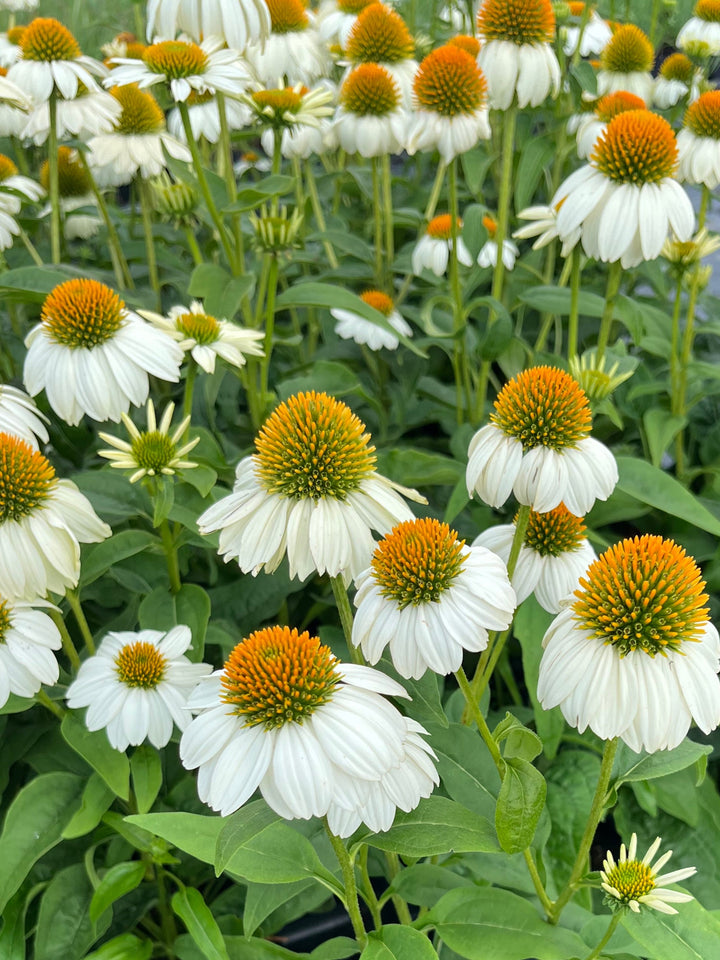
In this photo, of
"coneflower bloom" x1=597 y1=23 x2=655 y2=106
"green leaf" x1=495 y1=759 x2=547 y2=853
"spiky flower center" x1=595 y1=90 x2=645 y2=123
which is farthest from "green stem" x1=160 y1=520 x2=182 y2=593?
"coneflower bloom" x1=597 y1=23 x2=655 y2=106

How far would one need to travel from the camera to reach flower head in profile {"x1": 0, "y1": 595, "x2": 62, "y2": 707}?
95 cm

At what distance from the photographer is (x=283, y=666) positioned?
68cm

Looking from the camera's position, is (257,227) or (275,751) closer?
(275,751)

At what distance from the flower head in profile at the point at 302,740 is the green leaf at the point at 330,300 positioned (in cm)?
72

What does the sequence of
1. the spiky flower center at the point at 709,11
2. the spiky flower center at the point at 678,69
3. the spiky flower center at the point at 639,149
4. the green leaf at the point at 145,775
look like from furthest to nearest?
the spiky flower center at the point at 678,69 → the spiky flower center at the point at 709,11 → the spiky flower center at the point at 639,149 → the green leaf at the point at 145,775

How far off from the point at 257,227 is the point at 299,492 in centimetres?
69

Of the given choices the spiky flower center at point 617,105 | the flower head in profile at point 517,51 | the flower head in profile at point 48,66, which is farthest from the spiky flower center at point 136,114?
the spiky flower center at point 617,105

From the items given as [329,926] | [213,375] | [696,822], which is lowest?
Answer: [329,926]

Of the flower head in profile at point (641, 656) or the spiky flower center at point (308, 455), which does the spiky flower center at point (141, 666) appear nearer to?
the spiky flower center at point (308, 455)

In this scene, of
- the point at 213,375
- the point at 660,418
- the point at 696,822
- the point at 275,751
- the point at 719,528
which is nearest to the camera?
the point at 275,751

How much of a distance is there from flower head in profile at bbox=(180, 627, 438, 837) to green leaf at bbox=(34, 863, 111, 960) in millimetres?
508

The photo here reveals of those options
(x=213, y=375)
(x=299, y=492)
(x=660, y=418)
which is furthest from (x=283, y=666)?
(x=660, y=418)

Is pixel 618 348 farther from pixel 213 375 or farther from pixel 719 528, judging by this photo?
pixel 213 375

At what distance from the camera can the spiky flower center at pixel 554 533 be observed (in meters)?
0.94
